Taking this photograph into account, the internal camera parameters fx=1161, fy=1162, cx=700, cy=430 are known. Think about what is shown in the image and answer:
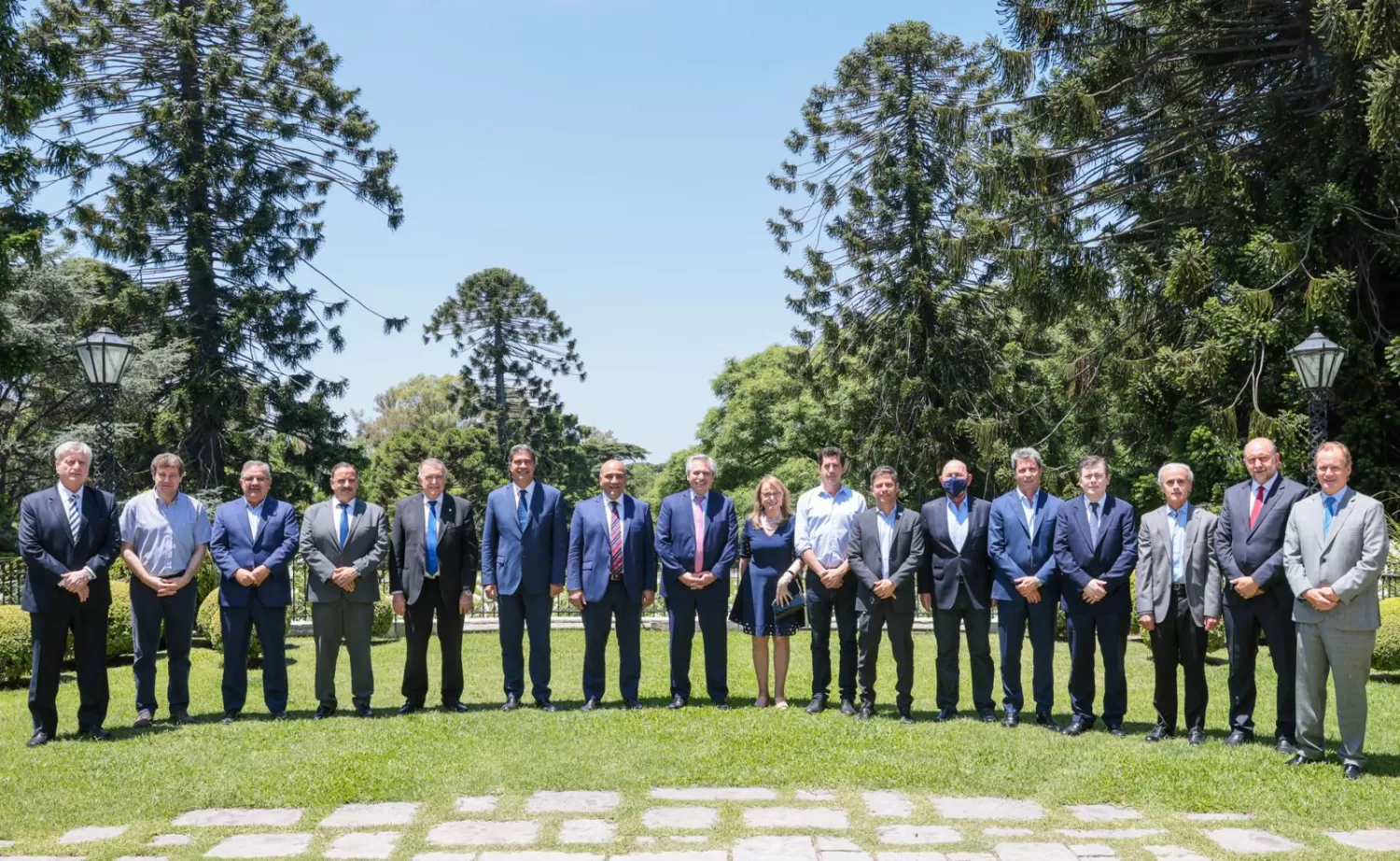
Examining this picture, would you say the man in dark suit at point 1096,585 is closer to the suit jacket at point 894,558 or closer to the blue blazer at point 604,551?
the suit jacket at point 894,558

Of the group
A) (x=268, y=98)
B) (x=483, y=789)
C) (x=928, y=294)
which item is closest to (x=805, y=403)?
(x=928, y=294)

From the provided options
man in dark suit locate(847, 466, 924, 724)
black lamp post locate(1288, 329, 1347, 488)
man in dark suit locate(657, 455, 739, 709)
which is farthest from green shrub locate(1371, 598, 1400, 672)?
man in dark suit locate(657, 455, 739, 709)

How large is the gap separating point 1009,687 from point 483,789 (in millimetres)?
3645

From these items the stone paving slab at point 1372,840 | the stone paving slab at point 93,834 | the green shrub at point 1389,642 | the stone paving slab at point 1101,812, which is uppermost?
the stone paving slab at point 93,834

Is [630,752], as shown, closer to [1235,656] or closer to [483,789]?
[483,789]

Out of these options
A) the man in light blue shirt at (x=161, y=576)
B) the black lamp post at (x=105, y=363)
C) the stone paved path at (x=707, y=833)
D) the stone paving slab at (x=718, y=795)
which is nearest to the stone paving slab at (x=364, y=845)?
the stone paved path at (x=707, y=833)

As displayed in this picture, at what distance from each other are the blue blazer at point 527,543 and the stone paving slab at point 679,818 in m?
3.15

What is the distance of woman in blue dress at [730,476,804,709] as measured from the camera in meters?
8.14

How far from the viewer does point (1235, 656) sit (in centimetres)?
697

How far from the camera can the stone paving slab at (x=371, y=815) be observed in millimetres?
5125

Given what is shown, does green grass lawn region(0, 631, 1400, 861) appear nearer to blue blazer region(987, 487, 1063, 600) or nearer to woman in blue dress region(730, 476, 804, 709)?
woman in blue dress region(730, 476, 804, 709)

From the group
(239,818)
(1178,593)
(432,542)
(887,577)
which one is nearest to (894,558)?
(887,577)

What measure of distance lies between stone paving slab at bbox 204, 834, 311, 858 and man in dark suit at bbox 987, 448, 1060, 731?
4.58 m

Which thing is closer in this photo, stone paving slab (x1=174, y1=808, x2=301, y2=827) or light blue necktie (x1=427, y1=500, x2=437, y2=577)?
stone paving slab (x1=174, y1=808, x2=301, y2=827)
